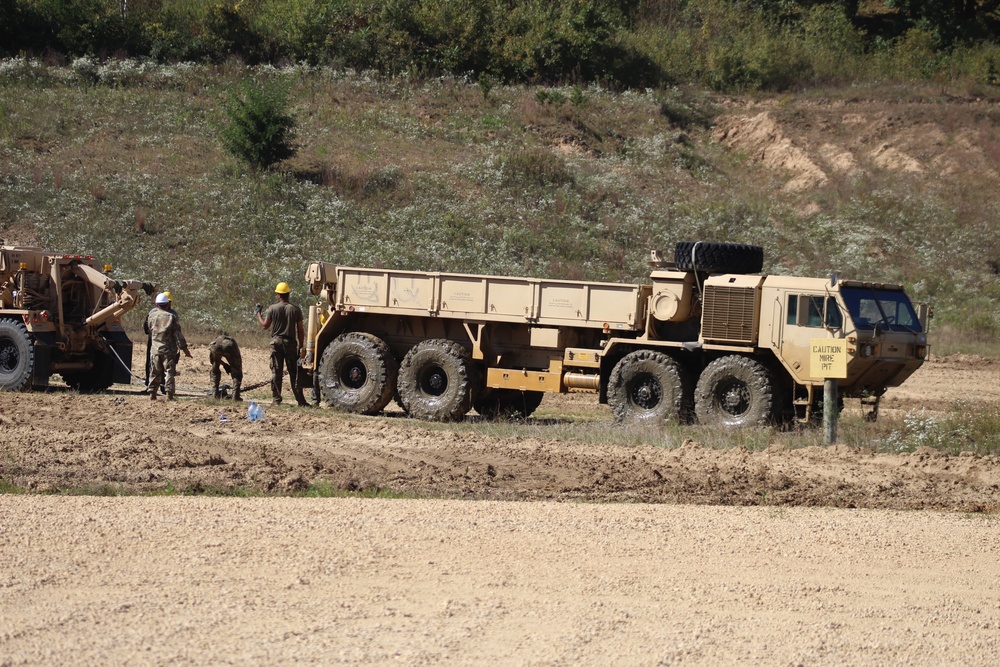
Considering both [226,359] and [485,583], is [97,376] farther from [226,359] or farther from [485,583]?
[485,583]

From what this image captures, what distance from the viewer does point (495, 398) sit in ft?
61.1

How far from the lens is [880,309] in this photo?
615 inches

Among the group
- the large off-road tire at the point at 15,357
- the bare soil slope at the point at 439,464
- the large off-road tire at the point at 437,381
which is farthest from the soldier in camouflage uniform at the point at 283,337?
the large off-road tire at the point at 15,357

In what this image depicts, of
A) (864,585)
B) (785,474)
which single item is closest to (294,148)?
(785,474)

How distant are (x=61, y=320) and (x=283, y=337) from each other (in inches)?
150

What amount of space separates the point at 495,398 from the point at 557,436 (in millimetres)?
3695

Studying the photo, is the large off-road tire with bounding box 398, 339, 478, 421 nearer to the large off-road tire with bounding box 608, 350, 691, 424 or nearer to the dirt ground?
the large off-road tire with bounding box 608, 350, 691, 424

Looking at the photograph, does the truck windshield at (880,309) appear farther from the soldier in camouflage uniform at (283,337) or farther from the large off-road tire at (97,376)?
the large off-road tire at (97,376)

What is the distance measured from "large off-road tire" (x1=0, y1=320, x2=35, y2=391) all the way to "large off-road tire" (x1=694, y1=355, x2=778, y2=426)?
998 cm

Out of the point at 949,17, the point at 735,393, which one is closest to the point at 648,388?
the point at 735,393

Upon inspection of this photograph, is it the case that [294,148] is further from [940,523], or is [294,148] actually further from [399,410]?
[940,523]

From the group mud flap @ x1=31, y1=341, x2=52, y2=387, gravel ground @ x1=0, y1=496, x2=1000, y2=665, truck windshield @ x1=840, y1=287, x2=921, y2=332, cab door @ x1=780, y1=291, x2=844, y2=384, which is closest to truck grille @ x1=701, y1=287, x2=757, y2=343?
cab door @ x1=780, y1=291, x2=844, y2=384

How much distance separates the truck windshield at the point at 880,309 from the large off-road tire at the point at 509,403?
16.7ft

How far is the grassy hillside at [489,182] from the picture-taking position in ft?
108
